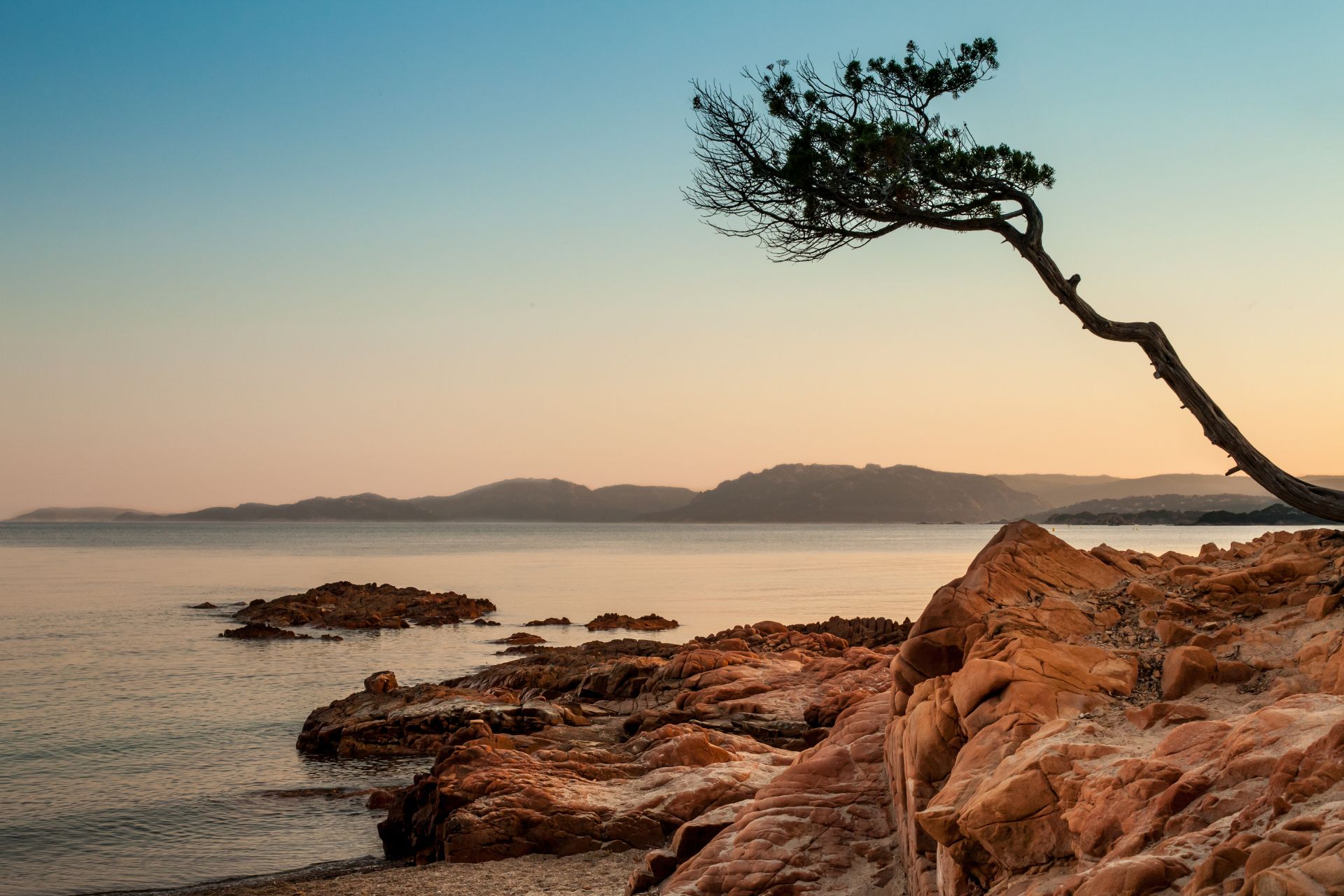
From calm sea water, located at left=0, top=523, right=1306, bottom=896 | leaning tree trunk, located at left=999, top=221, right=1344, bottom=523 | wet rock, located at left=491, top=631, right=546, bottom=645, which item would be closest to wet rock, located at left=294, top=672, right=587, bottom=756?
calm sea water, located at left=0, top=523, right=1306, bottom=896

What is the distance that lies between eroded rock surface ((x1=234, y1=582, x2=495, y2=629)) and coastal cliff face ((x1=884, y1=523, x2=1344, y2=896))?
37.0 metres

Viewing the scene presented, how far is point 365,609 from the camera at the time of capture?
46406 millimetres

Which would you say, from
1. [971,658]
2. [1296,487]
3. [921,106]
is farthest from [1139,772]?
[921,106]

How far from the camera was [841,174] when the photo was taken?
478 inches

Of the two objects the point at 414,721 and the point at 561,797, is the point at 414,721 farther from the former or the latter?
the point at 561,797

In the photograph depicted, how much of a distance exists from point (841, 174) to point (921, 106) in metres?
1.79

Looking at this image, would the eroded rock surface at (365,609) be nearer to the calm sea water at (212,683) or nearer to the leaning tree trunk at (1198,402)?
the calm sea water at (212,683)

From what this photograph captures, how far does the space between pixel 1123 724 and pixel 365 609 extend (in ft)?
144

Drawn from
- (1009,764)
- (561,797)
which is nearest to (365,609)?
(561,797)

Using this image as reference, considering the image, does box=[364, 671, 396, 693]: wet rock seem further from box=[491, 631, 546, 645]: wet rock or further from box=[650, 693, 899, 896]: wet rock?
box=[491, 631, 546, 645]: wet rock

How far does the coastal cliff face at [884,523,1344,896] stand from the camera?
466 cm

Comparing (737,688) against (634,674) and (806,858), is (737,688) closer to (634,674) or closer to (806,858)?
(634,674)

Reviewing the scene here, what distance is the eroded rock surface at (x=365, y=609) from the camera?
43.3m

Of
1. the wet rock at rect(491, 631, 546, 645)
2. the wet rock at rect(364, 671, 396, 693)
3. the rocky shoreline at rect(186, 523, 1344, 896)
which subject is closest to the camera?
the rocky shoreline at rect(186, 523, 1344, 896)
